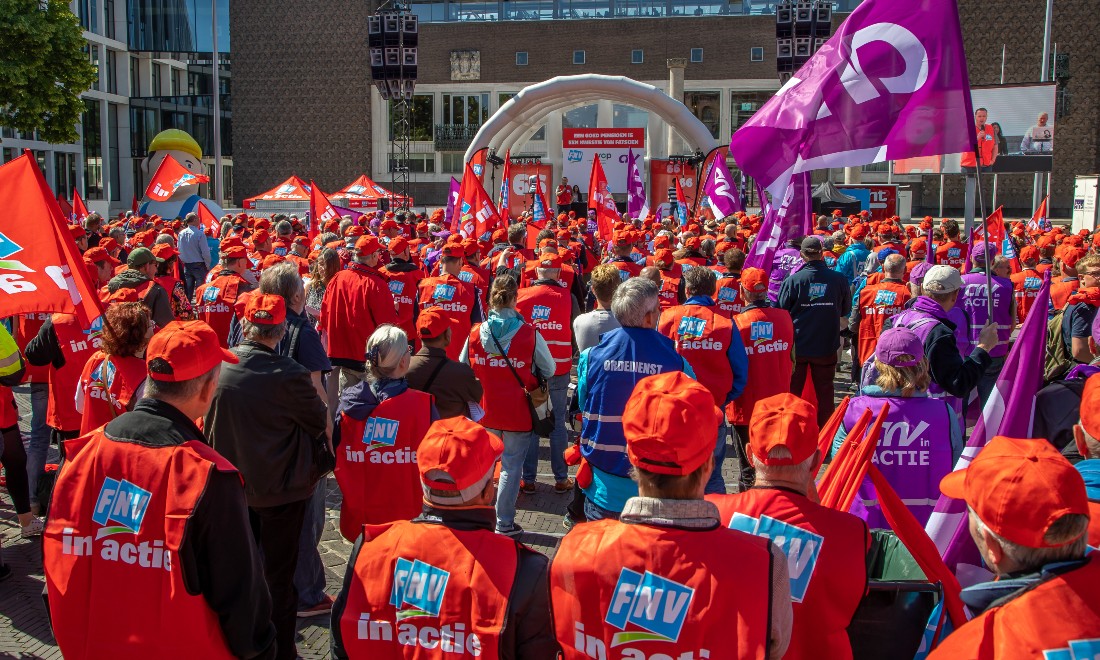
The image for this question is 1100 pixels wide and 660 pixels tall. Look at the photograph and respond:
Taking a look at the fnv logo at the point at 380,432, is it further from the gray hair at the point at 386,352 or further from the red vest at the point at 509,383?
the red vest at the point at 509,383

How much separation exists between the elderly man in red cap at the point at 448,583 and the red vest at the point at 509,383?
3.53m

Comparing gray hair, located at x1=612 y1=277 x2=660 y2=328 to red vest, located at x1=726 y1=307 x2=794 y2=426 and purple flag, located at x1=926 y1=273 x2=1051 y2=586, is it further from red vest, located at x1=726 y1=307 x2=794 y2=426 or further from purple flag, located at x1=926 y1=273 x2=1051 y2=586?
A: red vest, located at x1=726 y1=307 x2=794 y2=426

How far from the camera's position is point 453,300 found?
8.52 m

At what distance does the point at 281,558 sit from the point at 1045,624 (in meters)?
3.51

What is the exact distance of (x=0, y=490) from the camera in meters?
7.32

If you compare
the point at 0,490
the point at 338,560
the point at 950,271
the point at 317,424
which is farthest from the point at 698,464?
the point at 0,490

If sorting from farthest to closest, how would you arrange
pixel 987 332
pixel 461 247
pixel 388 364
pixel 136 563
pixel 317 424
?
pixel 461 247 → pixel 987 332 → pixel 388 364 → pixel 317 424 → pixel 136 563

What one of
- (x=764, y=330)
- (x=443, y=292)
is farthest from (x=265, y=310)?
(x=443, y=292)

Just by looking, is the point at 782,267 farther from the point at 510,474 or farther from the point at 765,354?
the point at 510,474

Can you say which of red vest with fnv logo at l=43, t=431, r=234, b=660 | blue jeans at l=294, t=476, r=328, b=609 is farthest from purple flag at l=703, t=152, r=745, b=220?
red vest with fnv logo at l=43, t=431, r=234, b=660

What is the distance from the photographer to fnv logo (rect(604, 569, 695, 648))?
2.37 m

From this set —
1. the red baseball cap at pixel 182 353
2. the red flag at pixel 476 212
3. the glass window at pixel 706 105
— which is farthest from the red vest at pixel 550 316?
the glass window at pixel 706 105

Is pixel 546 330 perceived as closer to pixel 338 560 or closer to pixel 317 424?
pixel 338 560

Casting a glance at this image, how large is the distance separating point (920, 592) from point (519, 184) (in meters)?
30.7
